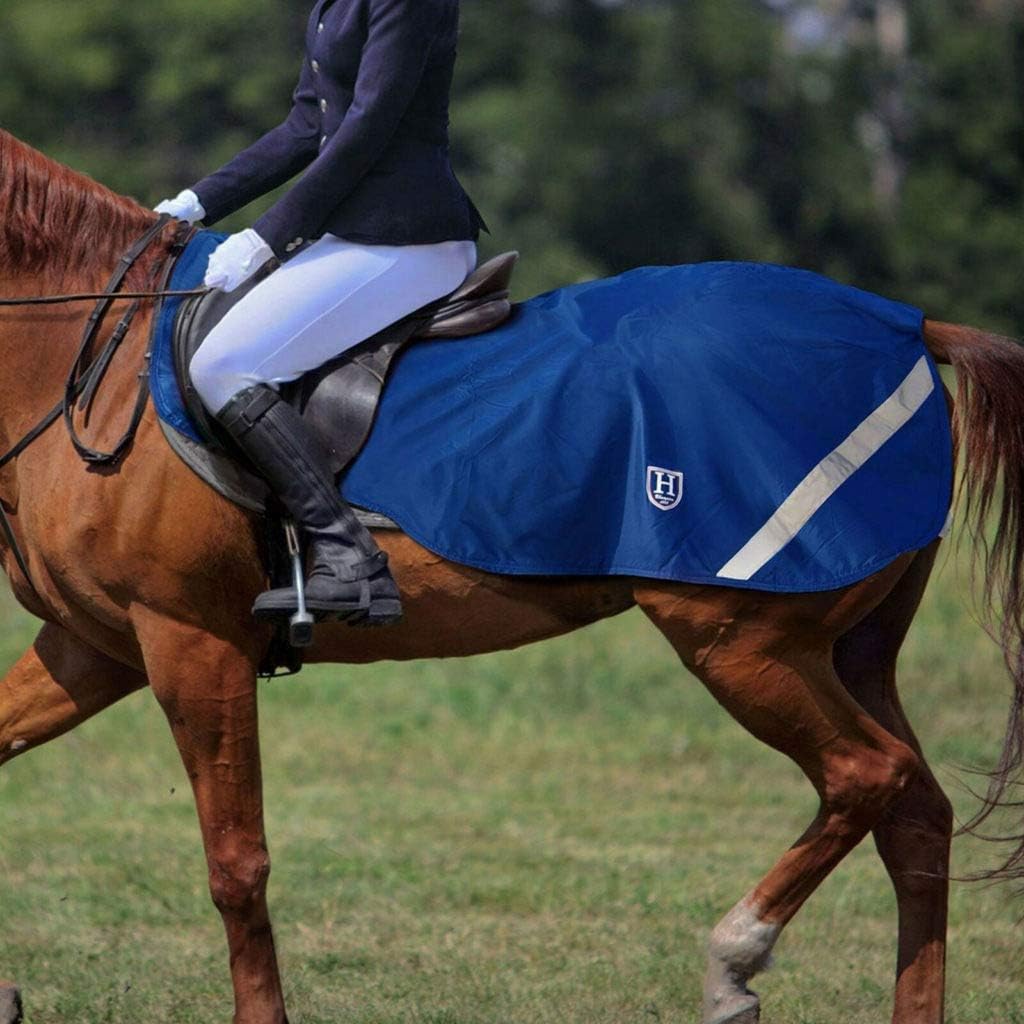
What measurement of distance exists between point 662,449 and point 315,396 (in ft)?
2.85

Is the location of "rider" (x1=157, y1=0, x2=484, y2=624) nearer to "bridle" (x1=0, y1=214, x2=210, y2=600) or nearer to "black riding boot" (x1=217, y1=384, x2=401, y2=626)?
"black riding boot" (x1=217, y1=384, x2=401, y2=626)

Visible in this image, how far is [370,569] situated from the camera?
4613 millimetres

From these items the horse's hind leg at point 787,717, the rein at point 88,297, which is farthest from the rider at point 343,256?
the horse's hind leg at point 787,717

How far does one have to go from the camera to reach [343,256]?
15.7 feet

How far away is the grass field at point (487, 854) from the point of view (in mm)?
5758

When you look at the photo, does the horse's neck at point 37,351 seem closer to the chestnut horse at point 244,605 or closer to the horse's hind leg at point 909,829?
the chestnut horse at point 244,605

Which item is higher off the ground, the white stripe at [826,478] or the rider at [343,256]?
the rider at [343,256]

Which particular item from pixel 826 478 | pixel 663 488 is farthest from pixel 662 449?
pixel 826 478

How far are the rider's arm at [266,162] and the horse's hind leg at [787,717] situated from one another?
1.53 m

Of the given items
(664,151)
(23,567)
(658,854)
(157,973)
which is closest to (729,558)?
(23,567)

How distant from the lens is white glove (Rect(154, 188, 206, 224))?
5.09 m

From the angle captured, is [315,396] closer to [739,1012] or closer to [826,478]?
[826,478]

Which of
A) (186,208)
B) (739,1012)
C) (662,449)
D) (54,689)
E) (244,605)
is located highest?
(186,208)

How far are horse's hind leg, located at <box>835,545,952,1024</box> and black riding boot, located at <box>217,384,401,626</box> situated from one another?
4.52ft
